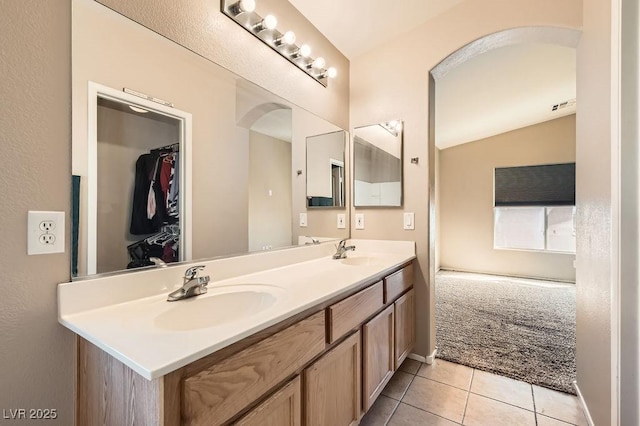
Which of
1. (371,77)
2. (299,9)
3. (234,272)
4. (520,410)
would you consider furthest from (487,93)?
(234,272)

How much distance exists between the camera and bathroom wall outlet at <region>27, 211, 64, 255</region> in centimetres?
77

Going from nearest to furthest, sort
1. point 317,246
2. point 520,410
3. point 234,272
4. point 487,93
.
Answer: point 234,272, point 520,410, point 317,246, point 487,93

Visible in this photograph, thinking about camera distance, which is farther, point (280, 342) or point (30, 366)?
point (280, 342)

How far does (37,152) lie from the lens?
79 cm

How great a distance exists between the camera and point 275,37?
1599 millimetres

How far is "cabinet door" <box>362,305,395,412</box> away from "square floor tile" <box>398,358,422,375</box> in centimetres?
40

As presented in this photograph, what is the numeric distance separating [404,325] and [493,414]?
0.63 m

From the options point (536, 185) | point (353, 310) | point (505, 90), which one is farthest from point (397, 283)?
point (536, 185)

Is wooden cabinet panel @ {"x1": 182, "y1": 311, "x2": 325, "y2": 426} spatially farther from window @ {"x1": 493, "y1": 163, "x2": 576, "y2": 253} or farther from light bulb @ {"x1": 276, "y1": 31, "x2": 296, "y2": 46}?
window @ {"x1": 493, "y1": 163, "x2": 576, "y2": 253}

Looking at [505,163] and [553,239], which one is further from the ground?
[505,163]

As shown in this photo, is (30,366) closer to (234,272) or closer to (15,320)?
(15,320)

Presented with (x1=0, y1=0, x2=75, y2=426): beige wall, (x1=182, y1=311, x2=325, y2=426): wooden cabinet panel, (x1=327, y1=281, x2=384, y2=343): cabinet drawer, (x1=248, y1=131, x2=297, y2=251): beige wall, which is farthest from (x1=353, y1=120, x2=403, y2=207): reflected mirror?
(x1=0, y1=0, x2=75, y2=426): beige wall

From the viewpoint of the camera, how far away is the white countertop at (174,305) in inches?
24.5

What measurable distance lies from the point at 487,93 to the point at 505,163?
216cm
